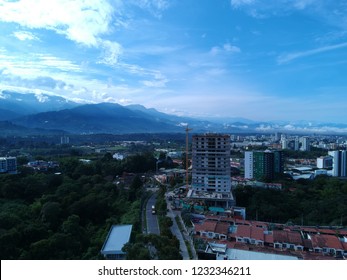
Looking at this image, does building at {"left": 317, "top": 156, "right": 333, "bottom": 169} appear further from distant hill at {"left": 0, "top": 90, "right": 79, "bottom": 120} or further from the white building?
distant hill at {"left": 0, "top": 90, "right": 79, "bottom": 120}

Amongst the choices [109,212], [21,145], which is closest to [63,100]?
[21,145]

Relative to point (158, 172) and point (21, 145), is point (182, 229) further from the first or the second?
point (21, 145)

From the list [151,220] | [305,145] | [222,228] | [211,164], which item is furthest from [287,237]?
[305,145]

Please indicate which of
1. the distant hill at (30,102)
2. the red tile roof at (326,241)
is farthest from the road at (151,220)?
the distant hill at (30,102)

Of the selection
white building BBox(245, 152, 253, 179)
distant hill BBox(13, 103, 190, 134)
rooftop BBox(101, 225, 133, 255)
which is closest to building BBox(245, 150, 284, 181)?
white building BBox(245, 152, 253, 179)

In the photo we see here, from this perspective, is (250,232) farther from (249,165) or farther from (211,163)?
(249,165)

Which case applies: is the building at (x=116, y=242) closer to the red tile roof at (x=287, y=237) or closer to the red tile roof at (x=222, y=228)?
the red tile roof at (x=222, y=228)
